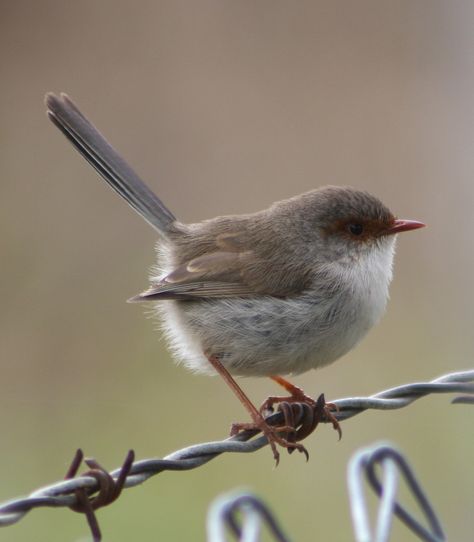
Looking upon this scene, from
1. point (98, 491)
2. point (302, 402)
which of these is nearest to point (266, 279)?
point (302, 402)

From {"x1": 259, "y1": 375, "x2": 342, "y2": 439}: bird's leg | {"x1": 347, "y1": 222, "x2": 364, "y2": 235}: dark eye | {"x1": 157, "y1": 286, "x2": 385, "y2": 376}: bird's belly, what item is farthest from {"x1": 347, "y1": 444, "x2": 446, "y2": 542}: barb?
{"x1": 347, "y1": 222, "x2": 364, "y2": 235}: dark eye

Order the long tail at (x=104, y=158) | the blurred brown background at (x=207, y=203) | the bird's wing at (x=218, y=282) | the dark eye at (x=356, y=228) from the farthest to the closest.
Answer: the blurred brown background at (x=207, y=203), the long tail at (x=104, y=158), the dark eye at (x=356, y=228), the bird's wing at (x=218, y=282)

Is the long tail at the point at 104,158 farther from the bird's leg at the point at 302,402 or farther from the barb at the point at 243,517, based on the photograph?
the barb at the point at 243,517

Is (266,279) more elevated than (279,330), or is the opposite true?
(266,279)

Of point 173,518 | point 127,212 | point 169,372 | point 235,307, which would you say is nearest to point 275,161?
point 127,212

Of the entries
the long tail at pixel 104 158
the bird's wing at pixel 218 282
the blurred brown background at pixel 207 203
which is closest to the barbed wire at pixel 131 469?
the bird's wing at pixel 218 282

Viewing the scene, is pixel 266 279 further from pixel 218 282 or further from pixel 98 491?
pixel 98 491

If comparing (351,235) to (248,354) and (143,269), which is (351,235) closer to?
(248,354)

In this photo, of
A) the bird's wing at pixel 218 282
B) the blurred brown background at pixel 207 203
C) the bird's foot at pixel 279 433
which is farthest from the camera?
the blurred brown background at pixel 207 203
